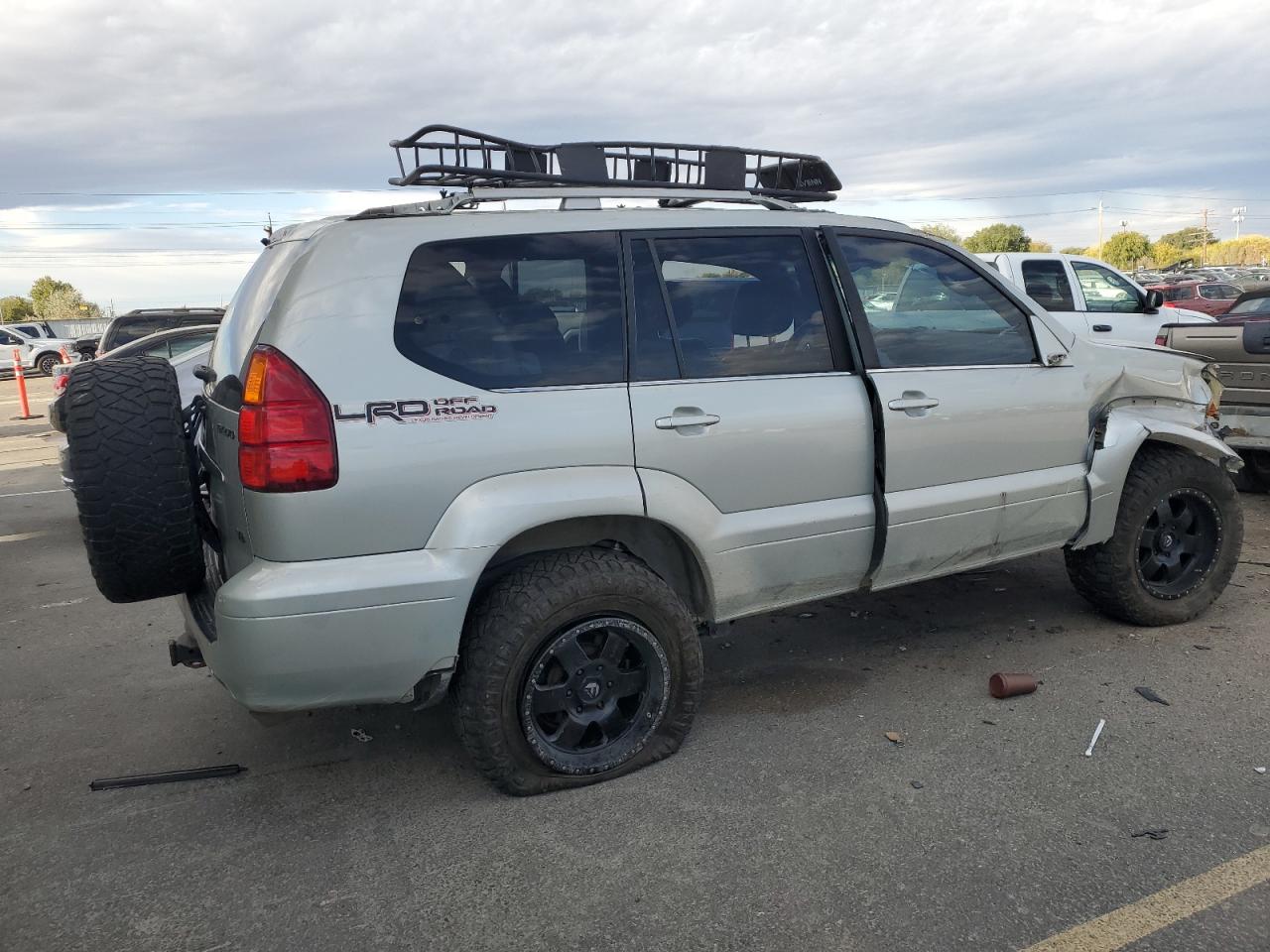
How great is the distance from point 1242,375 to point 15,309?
94.0m

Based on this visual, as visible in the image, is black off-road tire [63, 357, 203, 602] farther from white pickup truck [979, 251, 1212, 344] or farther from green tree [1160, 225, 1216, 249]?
green tree [1160, 225, 1216, 249]

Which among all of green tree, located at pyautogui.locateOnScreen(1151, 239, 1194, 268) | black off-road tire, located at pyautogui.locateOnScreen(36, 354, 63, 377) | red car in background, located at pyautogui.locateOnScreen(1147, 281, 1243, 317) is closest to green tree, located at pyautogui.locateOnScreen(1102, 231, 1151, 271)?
green tree, located at pyautogui.locateOnScreen(1151, 239, 1194, 268)

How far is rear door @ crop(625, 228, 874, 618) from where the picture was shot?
11.0 ft

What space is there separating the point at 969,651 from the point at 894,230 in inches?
75.9

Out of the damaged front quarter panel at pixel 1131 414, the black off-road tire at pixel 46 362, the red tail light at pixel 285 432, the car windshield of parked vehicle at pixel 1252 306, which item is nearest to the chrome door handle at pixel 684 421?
the red tail light at pixel 285 432

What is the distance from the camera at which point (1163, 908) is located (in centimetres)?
261

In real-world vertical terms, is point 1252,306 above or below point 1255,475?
above

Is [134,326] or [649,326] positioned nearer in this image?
[649,326]

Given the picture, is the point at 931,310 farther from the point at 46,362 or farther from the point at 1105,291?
the point at 46,362

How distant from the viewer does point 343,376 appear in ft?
9.51

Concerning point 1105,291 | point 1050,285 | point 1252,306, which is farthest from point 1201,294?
point 1050,285

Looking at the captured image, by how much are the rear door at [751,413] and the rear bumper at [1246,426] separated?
4.48 m

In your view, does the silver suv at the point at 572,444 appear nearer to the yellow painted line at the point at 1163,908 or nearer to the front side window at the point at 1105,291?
the yellow painted line at the point at 1163,908

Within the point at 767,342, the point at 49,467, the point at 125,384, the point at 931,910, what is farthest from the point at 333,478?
the point at 49,467
